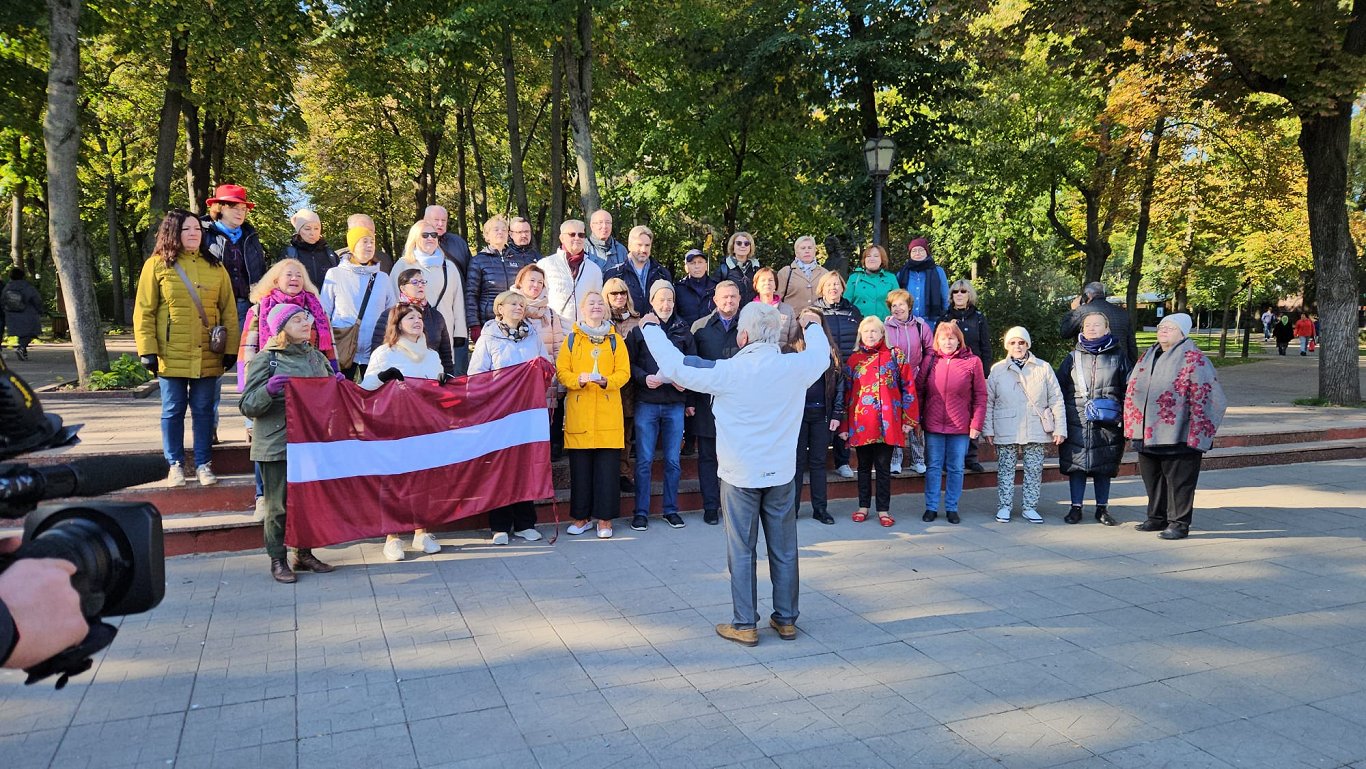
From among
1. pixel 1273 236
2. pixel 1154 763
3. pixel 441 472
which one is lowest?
pixel 1154 763

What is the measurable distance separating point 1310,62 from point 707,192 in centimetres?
1352

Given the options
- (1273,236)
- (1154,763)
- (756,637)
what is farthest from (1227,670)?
(1273,236)

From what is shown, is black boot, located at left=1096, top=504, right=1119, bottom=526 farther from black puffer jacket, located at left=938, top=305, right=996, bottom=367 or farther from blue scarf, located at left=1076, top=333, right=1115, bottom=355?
black puffer jacket, located at left=938, top=305, right=996, bottom=367

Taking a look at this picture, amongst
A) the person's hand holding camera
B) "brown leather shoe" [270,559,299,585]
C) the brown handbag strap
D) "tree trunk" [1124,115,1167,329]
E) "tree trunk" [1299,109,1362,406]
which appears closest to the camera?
the person's hand holding camera

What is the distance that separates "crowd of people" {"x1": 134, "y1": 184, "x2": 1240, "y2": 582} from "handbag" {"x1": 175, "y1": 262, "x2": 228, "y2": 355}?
0.01m

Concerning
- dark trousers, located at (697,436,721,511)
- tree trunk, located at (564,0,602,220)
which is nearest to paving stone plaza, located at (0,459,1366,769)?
dark trousers, located at (697,436,721,511)

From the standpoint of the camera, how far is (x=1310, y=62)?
45.5 feet

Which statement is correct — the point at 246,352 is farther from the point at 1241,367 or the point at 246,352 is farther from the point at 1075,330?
the point at 1241,367

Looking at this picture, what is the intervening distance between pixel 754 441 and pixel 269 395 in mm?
3446

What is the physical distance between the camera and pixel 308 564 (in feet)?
20.4

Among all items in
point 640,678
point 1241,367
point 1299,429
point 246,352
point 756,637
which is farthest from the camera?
point 1241,367

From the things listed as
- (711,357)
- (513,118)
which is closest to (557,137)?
(513,118)

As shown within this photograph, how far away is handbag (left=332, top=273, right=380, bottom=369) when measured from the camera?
740cm

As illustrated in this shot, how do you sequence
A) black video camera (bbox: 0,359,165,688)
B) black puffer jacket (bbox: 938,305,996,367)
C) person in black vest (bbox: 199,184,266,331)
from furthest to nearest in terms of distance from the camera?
1. black puffer jacket (bbox: 938,305,996,367)
2. person in black vest (bbox: 199,184,266,331)
3. black video camera (bbox: 0,359,165,688)
